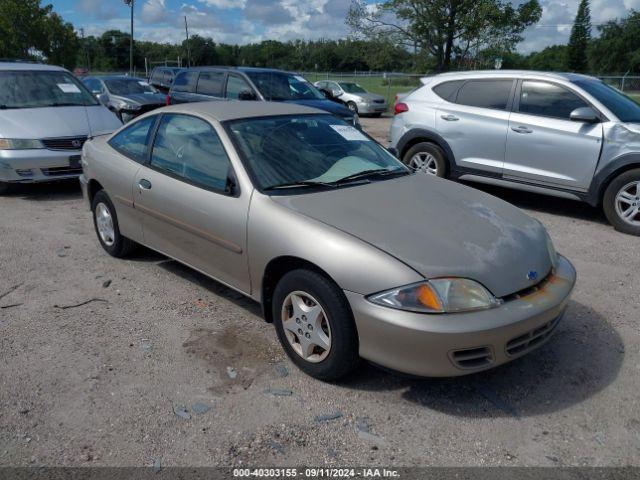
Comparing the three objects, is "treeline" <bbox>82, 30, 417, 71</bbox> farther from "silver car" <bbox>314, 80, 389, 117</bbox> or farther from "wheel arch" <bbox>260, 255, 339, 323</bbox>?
"wheel arch" <bbox>260, 255, 339, 323</bbox>

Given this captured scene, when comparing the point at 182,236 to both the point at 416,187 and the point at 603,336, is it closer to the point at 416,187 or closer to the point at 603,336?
the point at 416,187

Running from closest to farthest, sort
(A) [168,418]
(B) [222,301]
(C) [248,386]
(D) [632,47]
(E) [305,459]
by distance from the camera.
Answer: (E) [305,459] < (A) [168,418] < (C) [248,386] < (B) [222,301] < (D) [632,47]

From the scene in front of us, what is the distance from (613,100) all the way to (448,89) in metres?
2.11

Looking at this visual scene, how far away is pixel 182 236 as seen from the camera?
411 cm

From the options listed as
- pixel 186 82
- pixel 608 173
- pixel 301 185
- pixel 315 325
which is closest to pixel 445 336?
pixel 315 325

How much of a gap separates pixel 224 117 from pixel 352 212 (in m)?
1.39

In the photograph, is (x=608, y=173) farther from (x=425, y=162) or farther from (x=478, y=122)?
(x=425, y=162)

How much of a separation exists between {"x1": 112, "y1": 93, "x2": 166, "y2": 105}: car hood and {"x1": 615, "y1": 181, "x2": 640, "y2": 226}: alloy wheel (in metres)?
11.7

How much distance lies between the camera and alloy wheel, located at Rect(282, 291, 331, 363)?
10.2ft

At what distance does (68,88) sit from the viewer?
8.70 metres

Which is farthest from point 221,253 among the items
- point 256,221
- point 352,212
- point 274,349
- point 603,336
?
point 603,336

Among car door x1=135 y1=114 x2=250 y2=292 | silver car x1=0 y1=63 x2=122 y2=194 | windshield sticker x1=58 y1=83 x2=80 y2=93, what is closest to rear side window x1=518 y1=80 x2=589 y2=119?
car door x1=135 y1=114 x2=250 y2=292

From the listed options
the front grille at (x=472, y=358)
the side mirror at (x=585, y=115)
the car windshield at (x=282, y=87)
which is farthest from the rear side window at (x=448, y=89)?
the front grille at (x=472, y=358)

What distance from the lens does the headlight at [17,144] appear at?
7297mm
